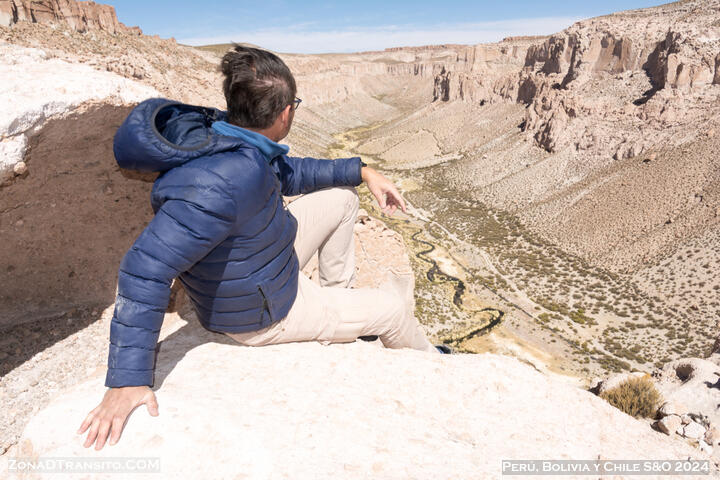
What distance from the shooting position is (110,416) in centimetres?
256

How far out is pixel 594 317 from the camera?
28.3 m

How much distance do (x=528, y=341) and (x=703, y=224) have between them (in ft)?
70.4

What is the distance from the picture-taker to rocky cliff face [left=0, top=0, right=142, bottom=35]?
43812 millimetres

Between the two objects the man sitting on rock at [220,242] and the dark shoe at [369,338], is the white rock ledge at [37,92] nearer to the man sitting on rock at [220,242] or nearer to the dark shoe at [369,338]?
the man sitting on rock at [220,242]

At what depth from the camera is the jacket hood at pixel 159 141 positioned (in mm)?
2545

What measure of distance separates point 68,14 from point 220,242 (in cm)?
7256

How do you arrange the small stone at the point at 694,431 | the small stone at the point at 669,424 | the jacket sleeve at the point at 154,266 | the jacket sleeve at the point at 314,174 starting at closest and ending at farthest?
the jacket sleeve at the point at 154,266 → the jacket sleeve at the point at 314,174 → the small stone at the point at 694,431 → the small stone at the point at 669,424

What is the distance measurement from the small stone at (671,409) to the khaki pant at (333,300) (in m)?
5.06

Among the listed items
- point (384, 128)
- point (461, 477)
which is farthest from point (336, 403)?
point (384, 128)

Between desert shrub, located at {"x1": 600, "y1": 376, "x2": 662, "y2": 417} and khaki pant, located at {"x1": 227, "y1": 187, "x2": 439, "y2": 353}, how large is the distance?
15.9ft

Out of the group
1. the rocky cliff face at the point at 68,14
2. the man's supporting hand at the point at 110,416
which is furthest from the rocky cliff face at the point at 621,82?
the rocky cliff face at the point at 68,14

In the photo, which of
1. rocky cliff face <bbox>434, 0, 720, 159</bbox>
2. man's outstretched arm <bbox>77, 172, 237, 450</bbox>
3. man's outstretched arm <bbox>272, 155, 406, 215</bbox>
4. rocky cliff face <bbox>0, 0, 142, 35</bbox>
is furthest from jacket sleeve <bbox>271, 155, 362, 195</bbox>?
rocky cliff face <bbox>434, 0, 720, 159</bbox>

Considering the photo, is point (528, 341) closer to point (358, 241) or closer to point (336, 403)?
point (358, 241)

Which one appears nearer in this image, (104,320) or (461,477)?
(461,477)
